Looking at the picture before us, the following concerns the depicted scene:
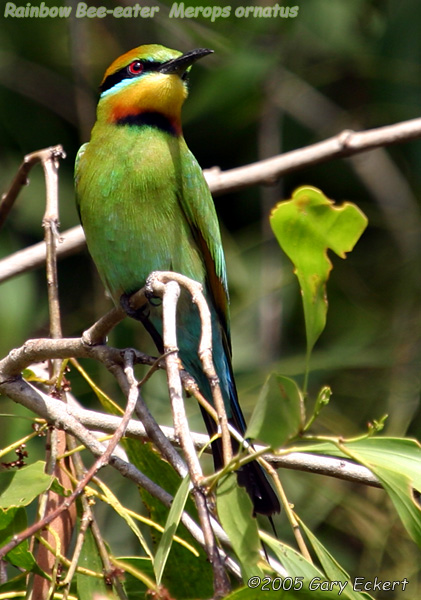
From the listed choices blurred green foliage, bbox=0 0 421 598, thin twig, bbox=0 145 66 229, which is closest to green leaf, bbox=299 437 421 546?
thin twig, bbox=0 145 66 229

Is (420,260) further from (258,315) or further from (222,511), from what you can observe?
(222,511)

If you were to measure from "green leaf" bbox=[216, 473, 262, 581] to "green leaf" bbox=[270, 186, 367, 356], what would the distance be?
19 cm

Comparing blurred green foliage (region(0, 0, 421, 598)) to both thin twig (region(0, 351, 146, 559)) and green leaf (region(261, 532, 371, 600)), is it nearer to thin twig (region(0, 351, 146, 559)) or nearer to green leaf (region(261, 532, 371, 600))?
green leaf (region(261, 532, 371, 600))

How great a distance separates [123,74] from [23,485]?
1329 mm

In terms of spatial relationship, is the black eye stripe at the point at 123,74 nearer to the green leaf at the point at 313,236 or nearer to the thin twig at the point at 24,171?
the thin twig at the point at 24,171

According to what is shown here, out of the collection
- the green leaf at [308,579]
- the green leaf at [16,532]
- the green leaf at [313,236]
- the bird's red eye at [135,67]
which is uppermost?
the bird's red eye at [135,67]

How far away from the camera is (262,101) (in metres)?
3.32

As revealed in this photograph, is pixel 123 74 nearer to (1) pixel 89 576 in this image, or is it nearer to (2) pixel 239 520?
(1) pixel 89 576

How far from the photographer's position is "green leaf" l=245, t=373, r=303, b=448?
930mm

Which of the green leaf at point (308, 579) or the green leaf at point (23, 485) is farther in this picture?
the green leaf at point (23, 485)

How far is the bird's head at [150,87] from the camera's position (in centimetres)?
226

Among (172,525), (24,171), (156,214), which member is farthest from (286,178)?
(172,525)

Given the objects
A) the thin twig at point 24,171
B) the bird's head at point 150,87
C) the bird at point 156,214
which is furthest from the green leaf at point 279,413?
the bird's head at point 150,87

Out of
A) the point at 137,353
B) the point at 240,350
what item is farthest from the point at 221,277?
the point at 240,350
